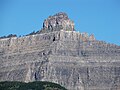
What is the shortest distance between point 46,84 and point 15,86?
6.87 m

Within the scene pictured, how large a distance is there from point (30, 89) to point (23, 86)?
175 inches

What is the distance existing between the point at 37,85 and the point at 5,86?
6657mm

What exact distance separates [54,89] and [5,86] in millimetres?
8032

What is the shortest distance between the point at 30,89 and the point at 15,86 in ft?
13.9

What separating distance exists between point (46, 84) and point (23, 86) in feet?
17.6

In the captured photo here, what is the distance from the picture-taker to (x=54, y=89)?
168500 mm

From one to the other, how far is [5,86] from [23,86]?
14.0 feet

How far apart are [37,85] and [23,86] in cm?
252

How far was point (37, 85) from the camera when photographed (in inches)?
6737

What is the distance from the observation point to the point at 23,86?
558ft

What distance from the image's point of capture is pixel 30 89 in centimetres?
16575

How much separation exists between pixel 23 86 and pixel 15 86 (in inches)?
60.6

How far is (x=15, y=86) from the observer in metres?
169
